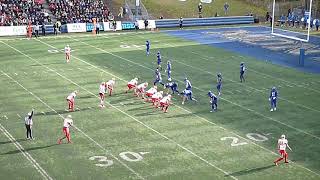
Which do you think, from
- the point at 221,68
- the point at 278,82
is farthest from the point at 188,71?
the point at 278,82

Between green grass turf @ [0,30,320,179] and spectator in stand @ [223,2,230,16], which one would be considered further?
spectator in stand @ [223,2,230,16]

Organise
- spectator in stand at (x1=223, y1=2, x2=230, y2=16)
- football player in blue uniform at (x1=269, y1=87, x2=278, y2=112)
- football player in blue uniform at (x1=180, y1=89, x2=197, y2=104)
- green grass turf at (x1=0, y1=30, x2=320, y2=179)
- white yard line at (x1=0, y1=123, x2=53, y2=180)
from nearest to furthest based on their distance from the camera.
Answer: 1. white yard line at (x1=0, y1=123, x2=53, y2=180)
2. green grass turf at (x1=0, y1=30, x2=320, y2=179)
3. football player in blue uniform at (x1=269, y1=87, x2=278, y2=112)
4. football player in blue uniform at (x1=180, y1=89, x2=197, y2=104)
5. spectator in stand at (x1=223, y1=2, x2=230, y2=16)

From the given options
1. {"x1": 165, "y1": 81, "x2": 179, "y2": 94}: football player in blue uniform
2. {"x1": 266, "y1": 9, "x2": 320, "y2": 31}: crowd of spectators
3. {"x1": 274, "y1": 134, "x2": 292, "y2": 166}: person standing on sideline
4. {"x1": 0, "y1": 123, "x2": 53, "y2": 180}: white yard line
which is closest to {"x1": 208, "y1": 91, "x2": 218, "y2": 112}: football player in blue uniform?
{"x1": 165, "y1": 81, "x2": 179, "y2": 94}: football player in blue uniform

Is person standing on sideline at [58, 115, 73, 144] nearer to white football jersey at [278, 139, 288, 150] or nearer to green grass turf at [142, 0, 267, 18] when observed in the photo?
white football jersey at [278, 139, 288, 150]

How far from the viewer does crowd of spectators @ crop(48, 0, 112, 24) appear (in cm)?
5516

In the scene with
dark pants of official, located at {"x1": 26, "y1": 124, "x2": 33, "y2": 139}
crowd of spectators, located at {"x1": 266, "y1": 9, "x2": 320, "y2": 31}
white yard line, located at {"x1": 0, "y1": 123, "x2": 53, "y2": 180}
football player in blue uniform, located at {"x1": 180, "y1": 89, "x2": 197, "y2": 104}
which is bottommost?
white yard line, located at {"x1": 0, "y1": 123, "x2": 53, "y2": 180}

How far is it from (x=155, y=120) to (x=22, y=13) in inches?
1211

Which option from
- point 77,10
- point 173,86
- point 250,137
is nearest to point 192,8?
point 77,10

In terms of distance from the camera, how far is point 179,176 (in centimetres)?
2045

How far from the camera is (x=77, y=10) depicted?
186ft

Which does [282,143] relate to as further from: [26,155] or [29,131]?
[29,131]

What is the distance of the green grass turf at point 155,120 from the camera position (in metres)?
21.3

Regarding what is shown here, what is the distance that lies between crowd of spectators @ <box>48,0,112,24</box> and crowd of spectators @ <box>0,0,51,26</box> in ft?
3.98

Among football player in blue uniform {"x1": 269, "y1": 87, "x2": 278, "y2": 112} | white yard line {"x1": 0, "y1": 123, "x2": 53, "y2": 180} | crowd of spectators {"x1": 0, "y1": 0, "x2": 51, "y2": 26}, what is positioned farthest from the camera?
crowd of spectators {"x1": 0, "y1": 0, "x2": 51, "y2": 26}
